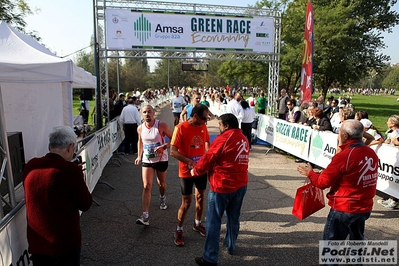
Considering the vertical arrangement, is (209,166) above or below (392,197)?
above

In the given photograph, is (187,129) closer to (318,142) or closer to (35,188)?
(35,188)

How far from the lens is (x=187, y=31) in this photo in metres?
13.2

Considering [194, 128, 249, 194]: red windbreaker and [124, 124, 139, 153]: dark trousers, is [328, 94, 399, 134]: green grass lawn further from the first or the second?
[194, 128, 249, 194]: red windbreaker

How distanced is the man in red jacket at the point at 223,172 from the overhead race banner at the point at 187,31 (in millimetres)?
10263

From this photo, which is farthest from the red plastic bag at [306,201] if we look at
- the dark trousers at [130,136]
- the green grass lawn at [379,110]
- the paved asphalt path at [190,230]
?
the green grass lawn at [379,110]

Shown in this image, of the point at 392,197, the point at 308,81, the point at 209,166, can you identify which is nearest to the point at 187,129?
the point at 209,166

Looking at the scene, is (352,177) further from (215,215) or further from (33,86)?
(33,86)

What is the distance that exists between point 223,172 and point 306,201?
3.77 feet

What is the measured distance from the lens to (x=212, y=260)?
362 centimetres

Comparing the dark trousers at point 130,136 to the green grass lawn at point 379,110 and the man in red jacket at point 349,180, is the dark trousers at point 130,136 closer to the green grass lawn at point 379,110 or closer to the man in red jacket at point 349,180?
the man in red jacket at point 349,180

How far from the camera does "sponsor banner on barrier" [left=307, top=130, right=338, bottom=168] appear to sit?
745 cm

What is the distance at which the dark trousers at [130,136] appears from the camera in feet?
33.0

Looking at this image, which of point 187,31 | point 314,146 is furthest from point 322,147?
point 187,31

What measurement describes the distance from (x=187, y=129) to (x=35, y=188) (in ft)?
7.06
